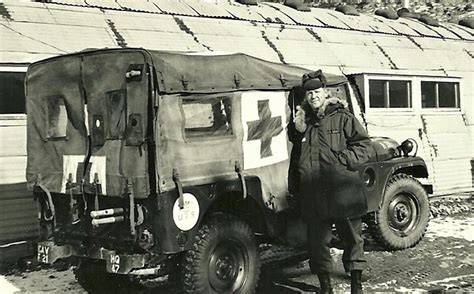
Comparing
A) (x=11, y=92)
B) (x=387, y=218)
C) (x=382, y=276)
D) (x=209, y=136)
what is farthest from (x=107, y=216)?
(x=387, y=218)

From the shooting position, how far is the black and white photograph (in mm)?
4660

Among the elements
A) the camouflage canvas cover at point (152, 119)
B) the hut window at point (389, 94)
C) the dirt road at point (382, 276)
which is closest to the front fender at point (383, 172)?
the dirt road at point (382, 276)

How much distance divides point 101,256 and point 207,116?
1546mm

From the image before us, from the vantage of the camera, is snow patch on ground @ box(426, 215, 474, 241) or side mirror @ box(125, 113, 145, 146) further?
snow patch on ground @ box(426, 215, 474, 241)

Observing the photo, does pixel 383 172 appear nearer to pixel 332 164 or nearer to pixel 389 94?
pixel 332 164

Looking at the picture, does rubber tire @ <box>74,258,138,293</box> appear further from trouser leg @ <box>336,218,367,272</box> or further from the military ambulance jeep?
trouser leg @ <box>336,218,367,272</box>

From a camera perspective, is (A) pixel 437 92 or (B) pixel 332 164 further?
(A) pixel 437 92

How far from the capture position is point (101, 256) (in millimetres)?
4777

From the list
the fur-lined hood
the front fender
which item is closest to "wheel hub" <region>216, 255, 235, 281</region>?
the fur-lined hood

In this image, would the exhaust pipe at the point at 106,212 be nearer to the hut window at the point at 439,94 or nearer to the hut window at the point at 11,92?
the hut window at the point at 11,92

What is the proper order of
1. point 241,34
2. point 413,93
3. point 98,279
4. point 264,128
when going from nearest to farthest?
1. point 264,128
2. point 98,279
3. point 413,93
4. point 241,34

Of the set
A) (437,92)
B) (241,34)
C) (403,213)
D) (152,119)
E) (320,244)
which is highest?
(241,34)

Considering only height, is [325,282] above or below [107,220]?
below

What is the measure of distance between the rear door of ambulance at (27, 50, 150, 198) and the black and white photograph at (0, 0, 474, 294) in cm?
2
